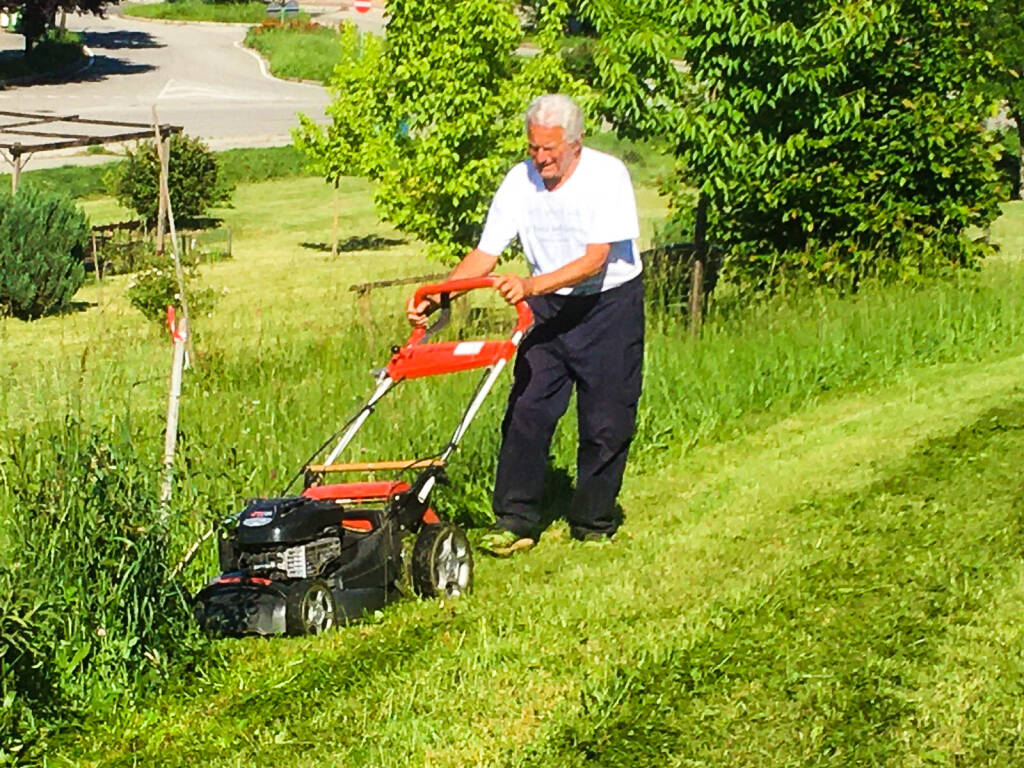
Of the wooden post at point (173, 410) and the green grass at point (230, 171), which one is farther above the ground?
the wooden post at point (173, 410)

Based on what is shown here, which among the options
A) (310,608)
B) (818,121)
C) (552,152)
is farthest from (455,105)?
(310,608)

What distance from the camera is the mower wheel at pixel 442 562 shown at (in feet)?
21.2

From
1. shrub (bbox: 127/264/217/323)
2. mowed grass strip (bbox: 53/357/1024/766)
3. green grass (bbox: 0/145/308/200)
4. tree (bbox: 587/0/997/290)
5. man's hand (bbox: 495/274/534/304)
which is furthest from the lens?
green grass (bbox: 0/145/308/200)

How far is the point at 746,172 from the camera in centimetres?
1309

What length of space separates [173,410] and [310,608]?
0.82 meters

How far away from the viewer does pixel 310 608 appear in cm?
594

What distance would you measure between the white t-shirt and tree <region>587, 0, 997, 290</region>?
5.52 m

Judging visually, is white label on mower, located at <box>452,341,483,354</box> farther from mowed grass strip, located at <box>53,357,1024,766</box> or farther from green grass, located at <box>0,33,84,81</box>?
green grass, located at <box>0,33,84,81</box>

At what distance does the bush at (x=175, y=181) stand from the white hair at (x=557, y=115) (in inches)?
988

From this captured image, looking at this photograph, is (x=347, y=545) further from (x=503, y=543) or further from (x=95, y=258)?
(x=95, y=258)

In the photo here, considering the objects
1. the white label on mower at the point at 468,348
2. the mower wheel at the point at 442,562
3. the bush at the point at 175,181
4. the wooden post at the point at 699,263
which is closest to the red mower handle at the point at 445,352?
the white label on mower at the point at 468,348

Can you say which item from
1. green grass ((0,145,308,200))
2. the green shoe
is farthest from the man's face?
green grass ((0,145,308,200))

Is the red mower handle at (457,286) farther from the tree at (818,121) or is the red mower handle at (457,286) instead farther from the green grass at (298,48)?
the green grass at (298,48)

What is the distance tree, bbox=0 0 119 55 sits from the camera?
1971 inches
